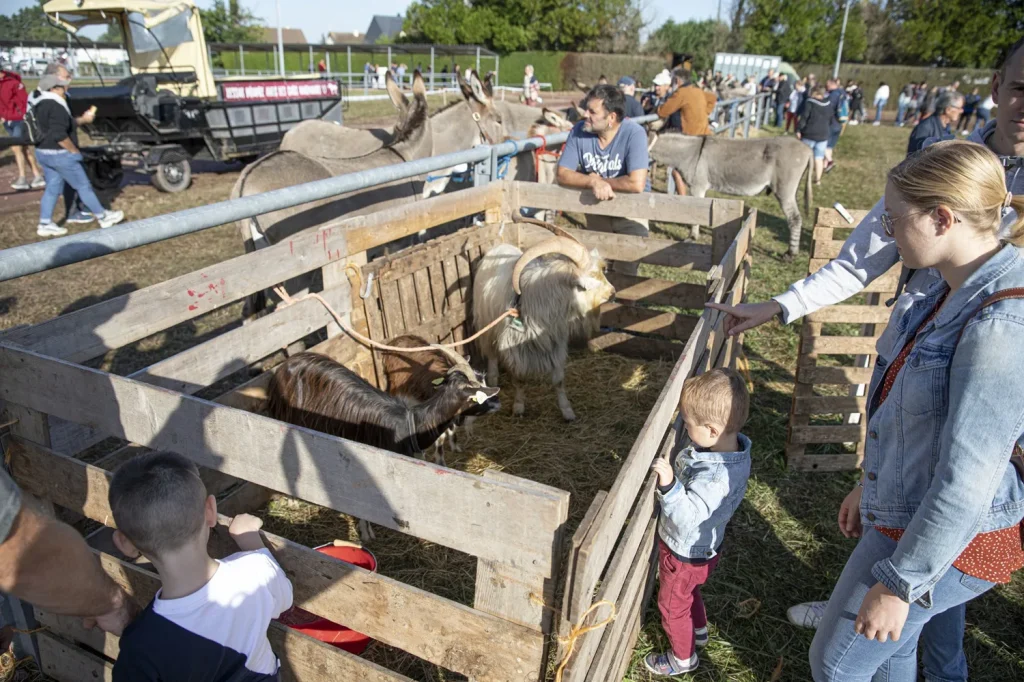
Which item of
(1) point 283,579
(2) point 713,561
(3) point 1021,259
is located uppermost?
(3) point 1021,259

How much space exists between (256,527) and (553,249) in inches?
119

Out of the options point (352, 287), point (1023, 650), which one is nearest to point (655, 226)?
point (352, 287)

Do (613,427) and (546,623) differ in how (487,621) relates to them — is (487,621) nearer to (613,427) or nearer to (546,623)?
(546,623)

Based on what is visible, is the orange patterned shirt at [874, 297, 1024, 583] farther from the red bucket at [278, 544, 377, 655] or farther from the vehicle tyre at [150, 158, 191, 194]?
the vehicle tyre at [150, 158, 191, 194]

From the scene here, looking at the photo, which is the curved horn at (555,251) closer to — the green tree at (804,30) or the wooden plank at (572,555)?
the wooden plank at (572,555)

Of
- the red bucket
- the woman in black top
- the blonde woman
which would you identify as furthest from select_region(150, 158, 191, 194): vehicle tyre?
the blonde woman

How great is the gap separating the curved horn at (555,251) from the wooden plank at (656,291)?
1107mm

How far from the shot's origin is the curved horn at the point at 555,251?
4492 mm

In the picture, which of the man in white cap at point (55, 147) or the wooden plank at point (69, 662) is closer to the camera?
the wooden plank at point (69, 662)

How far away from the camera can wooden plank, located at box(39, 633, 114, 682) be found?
254cm

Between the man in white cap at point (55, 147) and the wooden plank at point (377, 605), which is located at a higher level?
the man in white cap at point (55, 147)

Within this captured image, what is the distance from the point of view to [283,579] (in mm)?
2115

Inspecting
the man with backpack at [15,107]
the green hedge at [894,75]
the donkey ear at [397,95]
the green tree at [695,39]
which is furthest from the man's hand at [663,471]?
the green tree at [695,39]

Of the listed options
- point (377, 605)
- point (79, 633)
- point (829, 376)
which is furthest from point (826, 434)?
point (79, 633)
